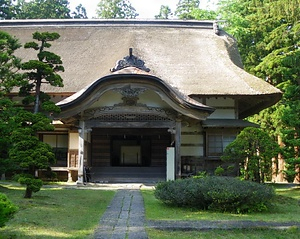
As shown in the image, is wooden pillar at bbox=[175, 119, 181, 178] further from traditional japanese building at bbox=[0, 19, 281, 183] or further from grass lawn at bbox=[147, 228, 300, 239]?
grass lawn at bbox=[147, 228, 300, 239]

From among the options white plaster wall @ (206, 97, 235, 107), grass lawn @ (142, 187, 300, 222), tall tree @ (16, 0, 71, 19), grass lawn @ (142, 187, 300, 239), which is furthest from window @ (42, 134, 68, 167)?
tall tree @ (16, 0, 71, 19)

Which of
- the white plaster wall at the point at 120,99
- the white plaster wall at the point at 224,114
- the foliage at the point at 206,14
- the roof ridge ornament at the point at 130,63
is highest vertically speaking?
the foliage at the point at 206,14

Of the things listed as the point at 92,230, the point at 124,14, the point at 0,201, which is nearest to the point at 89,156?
the point at 92,230

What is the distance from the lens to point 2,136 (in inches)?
454

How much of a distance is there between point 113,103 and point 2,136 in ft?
17.0

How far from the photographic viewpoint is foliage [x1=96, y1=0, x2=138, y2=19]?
1716 inches

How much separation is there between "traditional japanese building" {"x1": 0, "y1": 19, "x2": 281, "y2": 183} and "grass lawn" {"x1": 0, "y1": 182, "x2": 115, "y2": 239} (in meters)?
4.10

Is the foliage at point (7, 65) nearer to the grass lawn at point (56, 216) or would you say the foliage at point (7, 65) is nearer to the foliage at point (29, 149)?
the foliage at point (29, 149)

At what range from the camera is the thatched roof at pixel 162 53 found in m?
17.1

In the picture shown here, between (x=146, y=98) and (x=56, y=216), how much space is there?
8.22m

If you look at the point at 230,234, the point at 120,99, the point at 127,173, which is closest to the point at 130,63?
the point at 120,99

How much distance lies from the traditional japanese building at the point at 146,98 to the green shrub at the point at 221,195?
203 inches

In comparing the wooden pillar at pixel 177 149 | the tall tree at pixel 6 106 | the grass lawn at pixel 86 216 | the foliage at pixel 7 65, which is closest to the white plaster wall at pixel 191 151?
the wooden pillar at pixel 177 149

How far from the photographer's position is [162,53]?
67.2 ft
